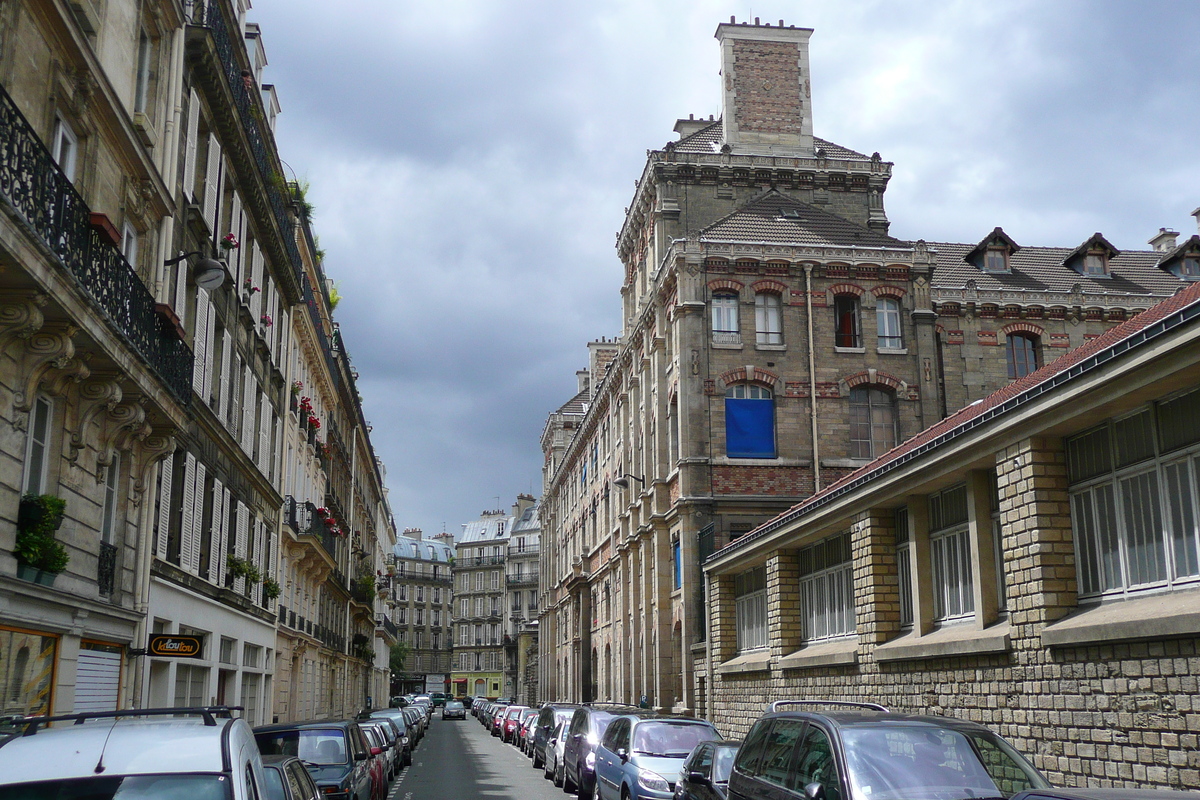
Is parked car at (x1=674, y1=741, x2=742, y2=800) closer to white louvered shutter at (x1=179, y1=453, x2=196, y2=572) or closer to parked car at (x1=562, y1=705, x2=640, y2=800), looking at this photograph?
parked car at (x1=562, y1=705, x2=640, y2=800)

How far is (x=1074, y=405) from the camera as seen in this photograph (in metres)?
13.2

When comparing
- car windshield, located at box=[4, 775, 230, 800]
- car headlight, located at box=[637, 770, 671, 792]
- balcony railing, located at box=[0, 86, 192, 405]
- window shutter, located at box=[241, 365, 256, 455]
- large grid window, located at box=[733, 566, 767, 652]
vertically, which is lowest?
car headlight, located at box=[637, 770, 671, 792]

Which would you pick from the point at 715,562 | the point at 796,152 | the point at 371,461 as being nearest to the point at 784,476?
the point at 715,562

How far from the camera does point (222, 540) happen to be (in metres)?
21.8

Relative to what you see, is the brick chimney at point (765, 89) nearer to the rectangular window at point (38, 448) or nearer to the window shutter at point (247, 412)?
the window shutter at point (247, 412)

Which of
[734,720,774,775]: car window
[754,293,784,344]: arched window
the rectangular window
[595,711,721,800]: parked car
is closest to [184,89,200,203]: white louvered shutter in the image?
the rectangular window

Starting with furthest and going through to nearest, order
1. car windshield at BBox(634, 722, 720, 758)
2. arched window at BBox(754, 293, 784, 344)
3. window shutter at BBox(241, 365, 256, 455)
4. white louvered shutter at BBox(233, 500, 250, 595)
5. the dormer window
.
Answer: the dormer window < arched window at BBox(754, 293, 784, 344) < window shutter at BBox(241, 365, 256, 455) < white louvered shutter at BBox(233, 500, 250, 595) < car windshield at BBox(634, 722, 720, 758)

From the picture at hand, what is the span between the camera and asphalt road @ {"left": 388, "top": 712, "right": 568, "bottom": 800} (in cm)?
2162

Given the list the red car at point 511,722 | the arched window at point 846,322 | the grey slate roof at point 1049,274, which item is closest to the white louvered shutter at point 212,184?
the arched window at point 846,322

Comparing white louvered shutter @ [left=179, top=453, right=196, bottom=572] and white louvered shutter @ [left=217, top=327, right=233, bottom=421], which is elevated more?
white louvered shutter @ [left=217, top=327, right=233, bottom=421]

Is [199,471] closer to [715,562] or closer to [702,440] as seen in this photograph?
[715,562]

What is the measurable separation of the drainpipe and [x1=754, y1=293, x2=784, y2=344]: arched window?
89 centimetres

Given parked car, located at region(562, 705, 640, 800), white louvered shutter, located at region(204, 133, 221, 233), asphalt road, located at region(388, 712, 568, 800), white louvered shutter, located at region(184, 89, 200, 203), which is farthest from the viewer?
asphalt road, located at region(388, 712, 568, 800)

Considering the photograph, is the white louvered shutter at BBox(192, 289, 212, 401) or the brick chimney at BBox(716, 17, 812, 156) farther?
the brick chimney at BBox(716, 17, 812, 156)
